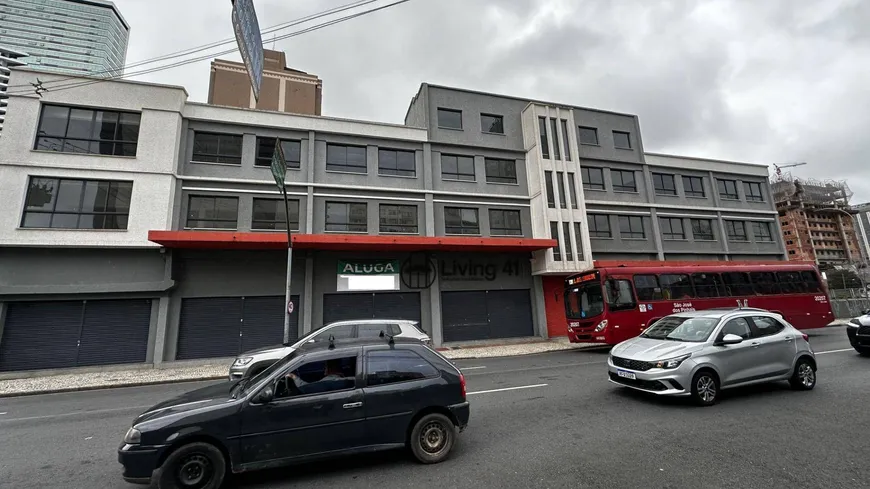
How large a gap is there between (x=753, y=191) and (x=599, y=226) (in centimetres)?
1581

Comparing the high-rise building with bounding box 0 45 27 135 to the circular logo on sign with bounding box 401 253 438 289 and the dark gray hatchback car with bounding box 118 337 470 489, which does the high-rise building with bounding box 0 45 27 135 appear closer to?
the circular logo on sign with bounding box 401 253 438 289

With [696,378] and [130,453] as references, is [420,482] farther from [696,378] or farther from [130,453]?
[696,378]

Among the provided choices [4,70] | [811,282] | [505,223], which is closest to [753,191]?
[811,282]

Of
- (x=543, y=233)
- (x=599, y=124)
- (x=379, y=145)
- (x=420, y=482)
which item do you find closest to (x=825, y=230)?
(x=599, y=124)

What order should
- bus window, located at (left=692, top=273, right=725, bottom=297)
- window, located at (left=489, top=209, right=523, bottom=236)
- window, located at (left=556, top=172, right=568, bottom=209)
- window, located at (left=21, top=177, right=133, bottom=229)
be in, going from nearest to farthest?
window, located at (left=21, top=177, right=133, bottom=229) < bus window, located at (left=692, top=273, right=725, bottom=297) < window, located at (left=489, top=209, right=523, bottom=236) < window, located at (left=556, top=172, right=568, bottom=209)

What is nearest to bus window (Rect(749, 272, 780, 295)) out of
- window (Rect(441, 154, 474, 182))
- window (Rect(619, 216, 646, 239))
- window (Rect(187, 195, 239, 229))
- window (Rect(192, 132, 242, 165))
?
window (Rect(619, 216, 646, 239))

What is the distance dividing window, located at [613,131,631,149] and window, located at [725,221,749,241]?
9493 millimetres

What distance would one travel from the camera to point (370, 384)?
14.8 ft

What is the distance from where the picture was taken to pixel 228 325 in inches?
615

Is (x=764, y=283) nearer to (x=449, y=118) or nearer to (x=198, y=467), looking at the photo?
(x=449, y=118)

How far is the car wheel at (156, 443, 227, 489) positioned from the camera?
12.3ft

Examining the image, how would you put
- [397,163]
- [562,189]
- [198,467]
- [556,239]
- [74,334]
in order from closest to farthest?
[198,467], [74,334], [397,163], [556,239], [562,189]

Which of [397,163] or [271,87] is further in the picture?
[271,87]

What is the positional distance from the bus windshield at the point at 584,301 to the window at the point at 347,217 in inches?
405
